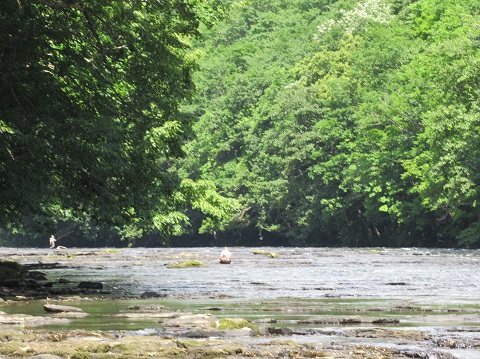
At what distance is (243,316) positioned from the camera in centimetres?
2309

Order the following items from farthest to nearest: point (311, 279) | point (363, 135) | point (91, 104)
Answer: point (363, 135) < point (311, 279) < point (91, 104)

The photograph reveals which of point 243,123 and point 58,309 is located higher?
point 243,123

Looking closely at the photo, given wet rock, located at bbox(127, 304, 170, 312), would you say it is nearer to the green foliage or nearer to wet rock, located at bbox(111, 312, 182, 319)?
wet rock, located at bbox(111, 312, 182, 319)

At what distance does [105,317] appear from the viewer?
22516 millimetres

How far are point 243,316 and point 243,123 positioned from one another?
93422mm

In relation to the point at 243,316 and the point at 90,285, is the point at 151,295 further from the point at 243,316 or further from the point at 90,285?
the point at 243,316

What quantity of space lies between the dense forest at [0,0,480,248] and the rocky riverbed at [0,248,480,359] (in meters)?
2.69

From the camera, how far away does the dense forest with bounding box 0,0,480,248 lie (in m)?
28.9

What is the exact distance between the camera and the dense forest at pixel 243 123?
28.9 m

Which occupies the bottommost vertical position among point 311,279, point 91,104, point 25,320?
point 25,320

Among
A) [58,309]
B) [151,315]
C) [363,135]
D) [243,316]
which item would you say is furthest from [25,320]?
[363,135]

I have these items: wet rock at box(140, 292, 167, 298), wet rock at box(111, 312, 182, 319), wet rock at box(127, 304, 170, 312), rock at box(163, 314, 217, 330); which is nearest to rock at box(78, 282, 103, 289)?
wet rock at box(140, 292, 167, 298)

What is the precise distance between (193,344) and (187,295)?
44.0 ft

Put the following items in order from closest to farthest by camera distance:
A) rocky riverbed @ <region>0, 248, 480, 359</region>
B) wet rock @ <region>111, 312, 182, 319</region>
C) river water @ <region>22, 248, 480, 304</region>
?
rocky riverbed @ <region>0, 248, 480, 359</region>, wet rock @ <region>111, 312, 182, 319</region>, river water @ <region>22, 248, 480, 304</region>
